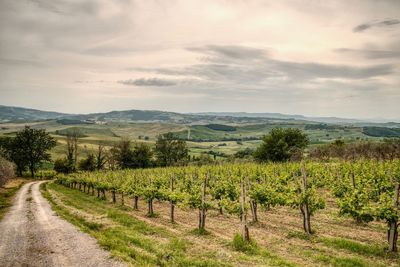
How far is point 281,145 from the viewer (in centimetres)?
8731

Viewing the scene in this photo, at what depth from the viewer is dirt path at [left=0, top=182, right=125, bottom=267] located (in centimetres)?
1533

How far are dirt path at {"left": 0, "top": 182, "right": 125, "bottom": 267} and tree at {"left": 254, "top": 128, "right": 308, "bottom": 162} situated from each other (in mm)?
68897

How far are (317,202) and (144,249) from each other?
1086 centimetres

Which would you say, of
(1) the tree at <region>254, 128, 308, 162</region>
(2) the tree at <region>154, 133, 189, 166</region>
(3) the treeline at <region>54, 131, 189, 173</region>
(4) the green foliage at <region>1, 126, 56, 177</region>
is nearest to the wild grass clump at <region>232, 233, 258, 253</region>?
(1) the tree at <region>254, 128, 308, 162</region>

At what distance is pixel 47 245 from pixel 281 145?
75538 millimetres

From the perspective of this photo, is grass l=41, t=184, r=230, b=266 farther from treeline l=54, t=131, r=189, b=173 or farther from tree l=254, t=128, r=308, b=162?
treeline l=54, t=131, r=189, b=173

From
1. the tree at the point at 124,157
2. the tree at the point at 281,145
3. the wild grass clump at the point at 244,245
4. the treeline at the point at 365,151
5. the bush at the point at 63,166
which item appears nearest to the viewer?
the wild grass clump at the point at 244,245

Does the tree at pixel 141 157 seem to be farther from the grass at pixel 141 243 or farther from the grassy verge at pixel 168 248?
the grassy verge at pixel 168 248

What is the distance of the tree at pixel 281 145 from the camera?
284 feet

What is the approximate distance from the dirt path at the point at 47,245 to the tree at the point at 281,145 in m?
68.9

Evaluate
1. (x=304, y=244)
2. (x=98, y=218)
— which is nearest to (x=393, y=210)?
(x=304, y=244)

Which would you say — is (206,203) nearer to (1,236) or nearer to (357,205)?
(357,205)

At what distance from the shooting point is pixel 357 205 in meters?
18.4

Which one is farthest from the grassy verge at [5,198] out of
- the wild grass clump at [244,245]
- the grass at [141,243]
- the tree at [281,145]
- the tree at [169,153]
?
the tree at [281,145]
